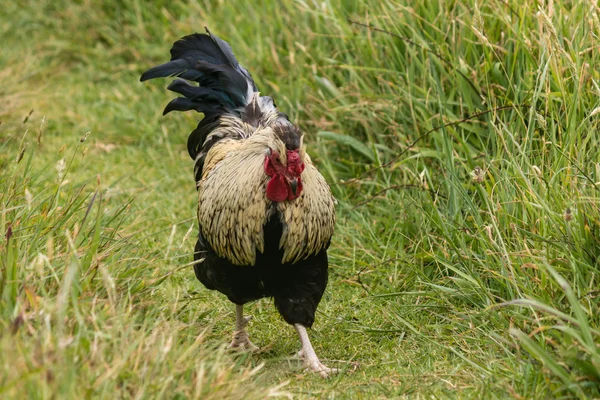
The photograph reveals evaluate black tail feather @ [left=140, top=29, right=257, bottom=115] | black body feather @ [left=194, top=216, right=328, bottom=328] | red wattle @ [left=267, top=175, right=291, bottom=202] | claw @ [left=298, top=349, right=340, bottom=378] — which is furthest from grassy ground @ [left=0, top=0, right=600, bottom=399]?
black tail feather @ [left=140, top=29, right=257, bottom=115]

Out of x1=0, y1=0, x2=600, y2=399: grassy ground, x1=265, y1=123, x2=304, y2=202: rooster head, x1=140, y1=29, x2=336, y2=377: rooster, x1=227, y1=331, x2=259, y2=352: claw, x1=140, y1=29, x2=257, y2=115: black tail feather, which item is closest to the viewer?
x1=0, y1=0, x2=600, y2=399: grassy ground

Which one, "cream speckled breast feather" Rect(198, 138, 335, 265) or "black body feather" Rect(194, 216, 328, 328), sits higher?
"cream speckled breast feather" Rect(198, 138, 335, 265)

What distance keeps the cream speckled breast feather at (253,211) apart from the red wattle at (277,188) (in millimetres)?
45

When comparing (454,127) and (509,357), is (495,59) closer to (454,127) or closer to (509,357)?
(454,127)

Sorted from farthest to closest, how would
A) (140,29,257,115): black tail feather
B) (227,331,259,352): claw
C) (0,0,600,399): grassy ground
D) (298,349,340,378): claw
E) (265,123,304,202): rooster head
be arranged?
(140,29,257,115): black tail feather, (227,331,259,352): claw, (298,349,340,378): claw, (265,123,304,202): rooster head, (0,0,600,399): grassy ground

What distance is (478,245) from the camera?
4.49 m

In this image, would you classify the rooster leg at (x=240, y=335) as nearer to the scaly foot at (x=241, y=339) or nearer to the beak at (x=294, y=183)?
the scaly foot at (x=241, y=339)

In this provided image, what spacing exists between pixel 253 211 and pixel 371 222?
1770 millimetres

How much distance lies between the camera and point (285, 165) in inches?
151

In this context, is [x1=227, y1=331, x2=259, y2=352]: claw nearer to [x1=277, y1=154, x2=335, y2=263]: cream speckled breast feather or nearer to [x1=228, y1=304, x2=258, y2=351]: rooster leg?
[x1=228, y1=304, x2=258, y2=351]: rooster leg

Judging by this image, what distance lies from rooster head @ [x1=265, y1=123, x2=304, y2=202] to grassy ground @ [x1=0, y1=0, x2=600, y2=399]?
0.51m

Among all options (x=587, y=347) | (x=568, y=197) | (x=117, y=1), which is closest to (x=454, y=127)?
(x=568, y=197)

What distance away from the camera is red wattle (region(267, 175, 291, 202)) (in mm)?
3889

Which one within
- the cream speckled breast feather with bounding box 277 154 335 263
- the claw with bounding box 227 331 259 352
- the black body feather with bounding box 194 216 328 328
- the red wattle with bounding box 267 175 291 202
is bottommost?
the claw with bounding box 227 331 259 352
